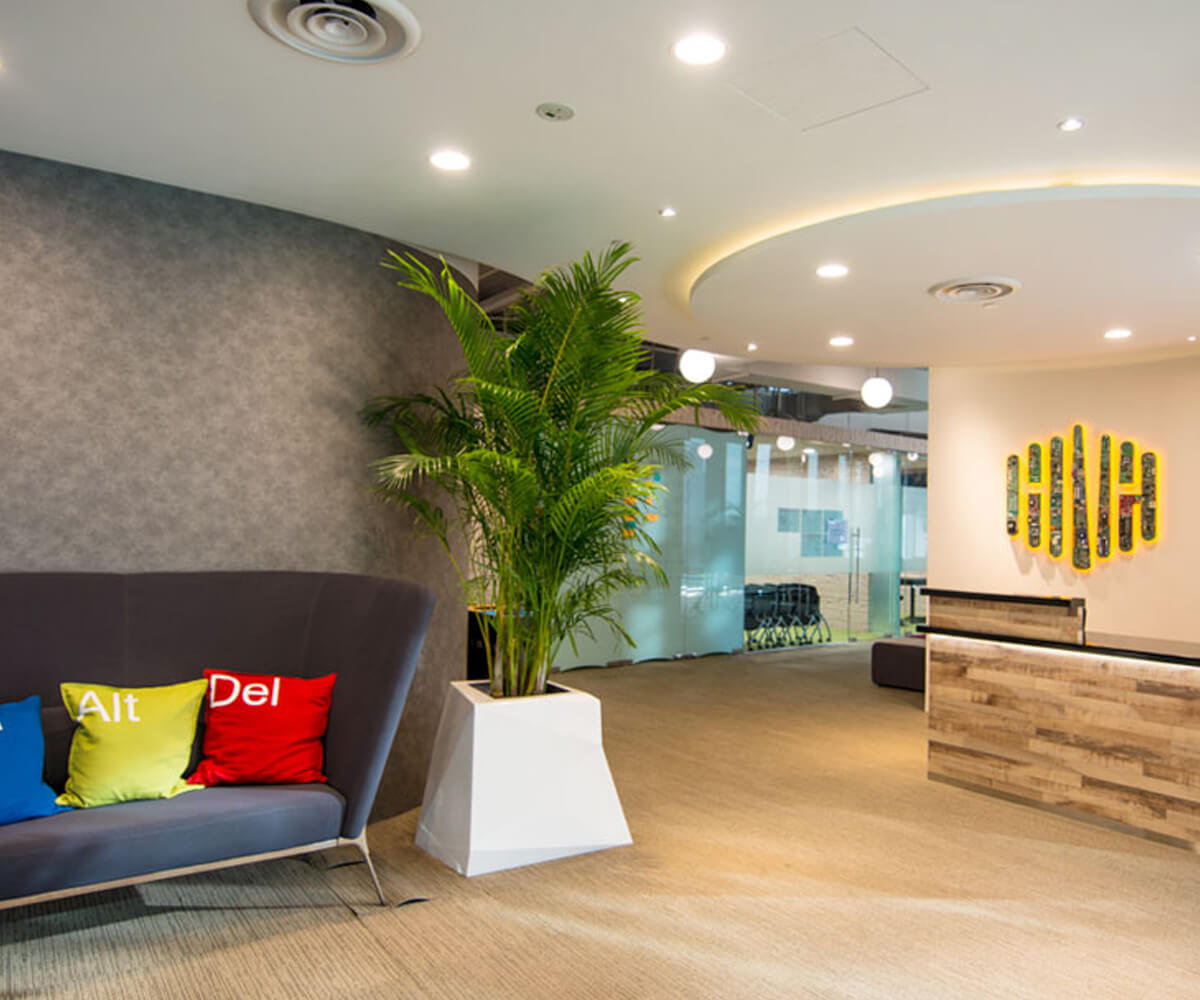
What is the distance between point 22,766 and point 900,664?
6577 mm

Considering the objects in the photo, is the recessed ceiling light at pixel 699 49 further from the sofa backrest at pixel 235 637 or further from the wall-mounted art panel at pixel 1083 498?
the wall-mounted art panel at pixel 1083 498

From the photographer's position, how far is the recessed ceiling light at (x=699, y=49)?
2.62m

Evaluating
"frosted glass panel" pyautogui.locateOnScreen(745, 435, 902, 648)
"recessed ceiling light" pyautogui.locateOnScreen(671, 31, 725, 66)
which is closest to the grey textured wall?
"recessed ceiling light" pyautogui.locateOnScreen(671, 31, 725, 66)

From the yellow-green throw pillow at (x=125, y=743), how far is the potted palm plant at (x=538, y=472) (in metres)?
1.00

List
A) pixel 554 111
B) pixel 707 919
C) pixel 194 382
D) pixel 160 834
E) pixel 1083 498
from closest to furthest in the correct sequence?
pixel 160 834 → pixel 554 111 → pixel 707 919 → pixel 194 382 → pixel 1083 498

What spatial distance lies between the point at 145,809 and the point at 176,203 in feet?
7.65

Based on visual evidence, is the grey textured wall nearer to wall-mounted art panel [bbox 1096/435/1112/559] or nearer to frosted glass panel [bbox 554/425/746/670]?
frosted glass panel [bbox 554/425/746/670]

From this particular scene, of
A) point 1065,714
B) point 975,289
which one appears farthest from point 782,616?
point 975,289

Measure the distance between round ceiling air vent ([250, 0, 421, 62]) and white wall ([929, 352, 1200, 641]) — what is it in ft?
18.7

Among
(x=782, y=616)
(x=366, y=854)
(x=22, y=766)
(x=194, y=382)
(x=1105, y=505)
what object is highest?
(x=194, y=382)

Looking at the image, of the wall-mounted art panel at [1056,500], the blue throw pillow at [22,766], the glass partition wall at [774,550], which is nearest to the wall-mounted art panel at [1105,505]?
the wall-mounted art panel at [1056,500]

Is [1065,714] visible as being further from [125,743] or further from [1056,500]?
[125,743]

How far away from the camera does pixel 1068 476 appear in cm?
681

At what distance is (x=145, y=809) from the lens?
9.62ft
